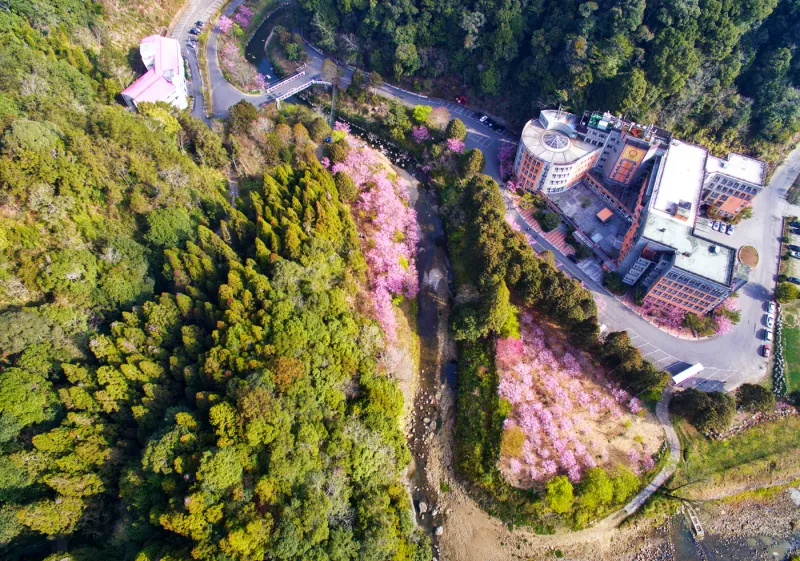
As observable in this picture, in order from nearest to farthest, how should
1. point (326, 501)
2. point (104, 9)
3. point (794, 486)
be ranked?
1. point (326, 501)
2. point (794, 486)
3. point (104, 9)

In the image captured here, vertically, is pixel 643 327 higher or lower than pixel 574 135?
lower

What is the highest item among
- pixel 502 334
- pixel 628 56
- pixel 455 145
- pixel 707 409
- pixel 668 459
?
pixel 628 56

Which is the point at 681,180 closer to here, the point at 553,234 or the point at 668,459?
the point at 553,234

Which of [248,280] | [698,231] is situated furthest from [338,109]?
[698,231]

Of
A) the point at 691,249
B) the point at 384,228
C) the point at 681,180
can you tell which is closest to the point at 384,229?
the point at 384,228

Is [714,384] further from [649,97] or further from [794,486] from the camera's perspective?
[649,97]

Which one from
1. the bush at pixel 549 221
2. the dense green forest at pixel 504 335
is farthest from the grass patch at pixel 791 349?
the bush at pixel 549 221

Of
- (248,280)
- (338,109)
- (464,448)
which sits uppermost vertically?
(338,109)
